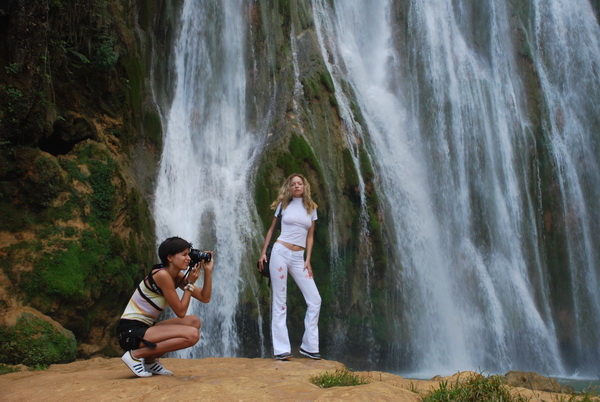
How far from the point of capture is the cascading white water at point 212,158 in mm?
10820

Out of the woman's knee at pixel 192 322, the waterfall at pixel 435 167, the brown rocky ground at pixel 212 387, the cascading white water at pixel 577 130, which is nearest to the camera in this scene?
the brown rocky ground at pixel 212 387

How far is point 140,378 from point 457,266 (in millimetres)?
11531

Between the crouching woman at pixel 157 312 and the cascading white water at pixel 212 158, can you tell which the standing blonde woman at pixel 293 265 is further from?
the cascading white water at pixel 212 158

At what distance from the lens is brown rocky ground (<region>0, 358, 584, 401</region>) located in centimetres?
368

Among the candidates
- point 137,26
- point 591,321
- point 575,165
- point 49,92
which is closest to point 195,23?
point 137,26

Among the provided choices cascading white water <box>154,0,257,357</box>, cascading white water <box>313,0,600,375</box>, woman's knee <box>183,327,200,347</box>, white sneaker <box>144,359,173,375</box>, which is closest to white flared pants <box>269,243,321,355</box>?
woman's knee <box>183,327,200,347</box>

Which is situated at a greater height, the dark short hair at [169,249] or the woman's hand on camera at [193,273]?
the dark short hair at [169,249]

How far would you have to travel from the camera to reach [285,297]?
5.79m

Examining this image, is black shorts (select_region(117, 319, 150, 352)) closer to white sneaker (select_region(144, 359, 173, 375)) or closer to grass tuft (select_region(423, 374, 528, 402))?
white sneaker (select_region(144, 359, 173, 375))

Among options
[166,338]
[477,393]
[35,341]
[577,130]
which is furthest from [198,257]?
[577,130]

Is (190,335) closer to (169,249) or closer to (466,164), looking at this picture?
(169,249)

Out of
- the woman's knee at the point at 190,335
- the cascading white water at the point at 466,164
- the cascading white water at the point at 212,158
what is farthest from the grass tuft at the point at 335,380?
the cascading white water at the point at 466,164

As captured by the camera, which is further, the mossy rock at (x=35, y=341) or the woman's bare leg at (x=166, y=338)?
the mossy rock at (x=35, y=341)

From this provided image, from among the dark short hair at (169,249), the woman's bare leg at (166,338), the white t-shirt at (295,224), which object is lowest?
the woman's bare leg at (166,338)
